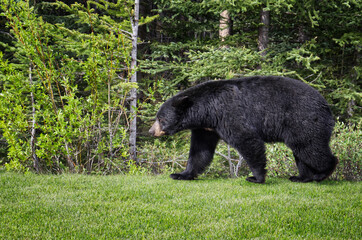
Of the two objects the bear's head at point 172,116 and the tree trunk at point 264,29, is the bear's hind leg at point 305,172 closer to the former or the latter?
the bear's head at point 172,116

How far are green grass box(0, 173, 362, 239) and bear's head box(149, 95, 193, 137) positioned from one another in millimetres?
910

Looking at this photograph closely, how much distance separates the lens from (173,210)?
3.74 m

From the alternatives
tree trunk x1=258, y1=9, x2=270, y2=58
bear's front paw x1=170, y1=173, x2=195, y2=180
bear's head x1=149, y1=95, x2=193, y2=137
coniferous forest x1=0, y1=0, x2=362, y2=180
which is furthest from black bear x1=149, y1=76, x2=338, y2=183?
tree trunk x1=258, y1=9, x2=270, y2=58

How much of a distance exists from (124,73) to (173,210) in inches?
248

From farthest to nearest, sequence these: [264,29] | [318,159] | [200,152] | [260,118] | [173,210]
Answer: [264,29], [200,152], [260,118], [318,159], [173,210]

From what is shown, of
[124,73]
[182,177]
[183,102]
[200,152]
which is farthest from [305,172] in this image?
[124,73]

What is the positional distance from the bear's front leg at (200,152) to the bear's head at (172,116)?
1.18ft

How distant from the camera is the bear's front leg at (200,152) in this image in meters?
5.67

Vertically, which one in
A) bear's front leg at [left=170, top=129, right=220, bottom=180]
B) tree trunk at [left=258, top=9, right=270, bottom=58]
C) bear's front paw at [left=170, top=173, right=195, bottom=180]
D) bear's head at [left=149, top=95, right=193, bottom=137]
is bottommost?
bear's front paw at [left=170, top=173, right=195, bottom=180]

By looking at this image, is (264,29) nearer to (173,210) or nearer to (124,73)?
(124,73)

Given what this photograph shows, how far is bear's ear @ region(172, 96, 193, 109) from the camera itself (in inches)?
213

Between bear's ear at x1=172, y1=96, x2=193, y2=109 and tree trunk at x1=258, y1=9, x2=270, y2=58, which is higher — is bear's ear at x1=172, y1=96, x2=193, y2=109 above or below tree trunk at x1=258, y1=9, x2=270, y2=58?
below

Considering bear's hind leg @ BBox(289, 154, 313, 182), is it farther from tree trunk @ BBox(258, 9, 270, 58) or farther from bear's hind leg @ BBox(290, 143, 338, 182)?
tree trunk @ BBox(258, 9, 270, 58)

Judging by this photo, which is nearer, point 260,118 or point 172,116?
point 260,118
